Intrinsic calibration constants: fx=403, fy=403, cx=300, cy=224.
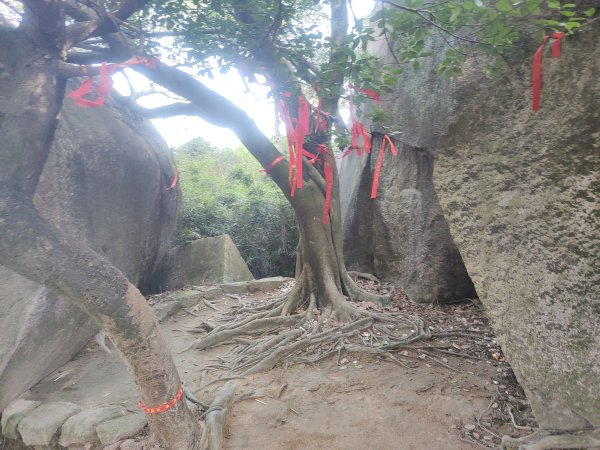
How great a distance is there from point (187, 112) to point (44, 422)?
3.47 meters

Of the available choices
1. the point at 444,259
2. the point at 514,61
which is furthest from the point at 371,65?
the point at 444,259

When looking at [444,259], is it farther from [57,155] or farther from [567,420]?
[57,155]

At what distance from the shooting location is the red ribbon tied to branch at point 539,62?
2232 mm

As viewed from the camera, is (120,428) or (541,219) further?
(120,428)

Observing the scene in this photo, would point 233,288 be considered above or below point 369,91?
below

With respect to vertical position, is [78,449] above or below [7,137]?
below

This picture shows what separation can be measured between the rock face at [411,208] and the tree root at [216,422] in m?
3.31

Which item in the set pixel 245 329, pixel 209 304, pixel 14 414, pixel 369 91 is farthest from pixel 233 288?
pixel 369 91

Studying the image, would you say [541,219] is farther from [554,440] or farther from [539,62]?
[554,440]

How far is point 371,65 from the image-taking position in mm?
3447

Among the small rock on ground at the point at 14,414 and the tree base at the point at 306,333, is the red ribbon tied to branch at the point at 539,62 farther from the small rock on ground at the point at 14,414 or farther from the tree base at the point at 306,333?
the small rock on ground at the point at 14,414

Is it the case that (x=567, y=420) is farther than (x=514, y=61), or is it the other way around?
(x=514, y=61)

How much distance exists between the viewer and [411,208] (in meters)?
5.80

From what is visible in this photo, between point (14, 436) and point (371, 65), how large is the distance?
424 cm
